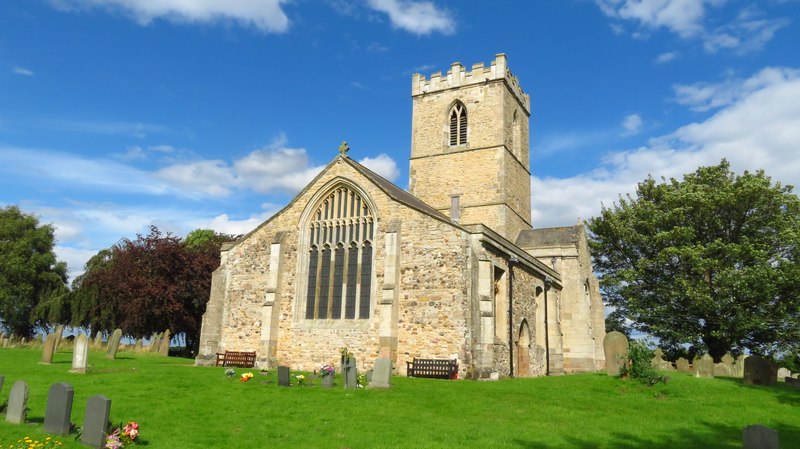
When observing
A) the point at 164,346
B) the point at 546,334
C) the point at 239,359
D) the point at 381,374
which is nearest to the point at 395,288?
the point at 381,374

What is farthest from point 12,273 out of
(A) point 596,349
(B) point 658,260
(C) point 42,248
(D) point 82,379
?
(B) point 658,260

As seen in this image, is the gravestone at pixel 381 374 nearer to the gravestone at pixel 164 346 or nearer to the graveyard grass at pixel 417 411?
the graveyard grass at pixel 417 411

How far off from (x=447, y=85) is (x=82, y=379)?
82.7 ft

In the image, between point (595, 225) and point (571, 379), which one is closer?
point (571, 379)

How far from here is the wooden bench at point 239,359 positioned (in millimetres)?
22469

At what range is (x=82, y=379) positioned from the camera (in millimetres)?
15445

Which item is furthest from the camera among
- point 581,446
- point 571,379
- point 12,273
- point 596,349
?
point 12,273

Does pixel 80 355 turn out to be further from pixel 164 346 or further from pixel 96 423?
pixel 164 346

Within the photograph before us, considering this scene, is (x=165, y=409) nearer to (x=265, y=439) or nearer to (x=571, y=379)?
(x=265, y=439)

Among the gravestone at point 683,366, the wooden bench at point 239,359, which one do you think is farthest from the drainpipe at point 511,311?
the gravestone at point 683,366

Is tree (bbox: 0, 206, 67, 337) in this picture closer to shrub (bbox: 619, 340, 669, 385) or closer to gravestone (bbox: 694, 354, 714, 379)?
shrub (bbox: 619, 340, 669, 385)

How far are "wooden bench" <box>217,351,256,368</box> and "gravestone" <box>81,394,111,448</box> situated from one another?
13228 millimetres

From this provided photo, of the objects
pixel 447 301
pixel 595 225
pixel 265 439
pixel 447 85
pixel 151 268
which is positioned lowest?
pixel 265 439

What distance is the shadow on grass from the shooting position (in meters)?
9.77
